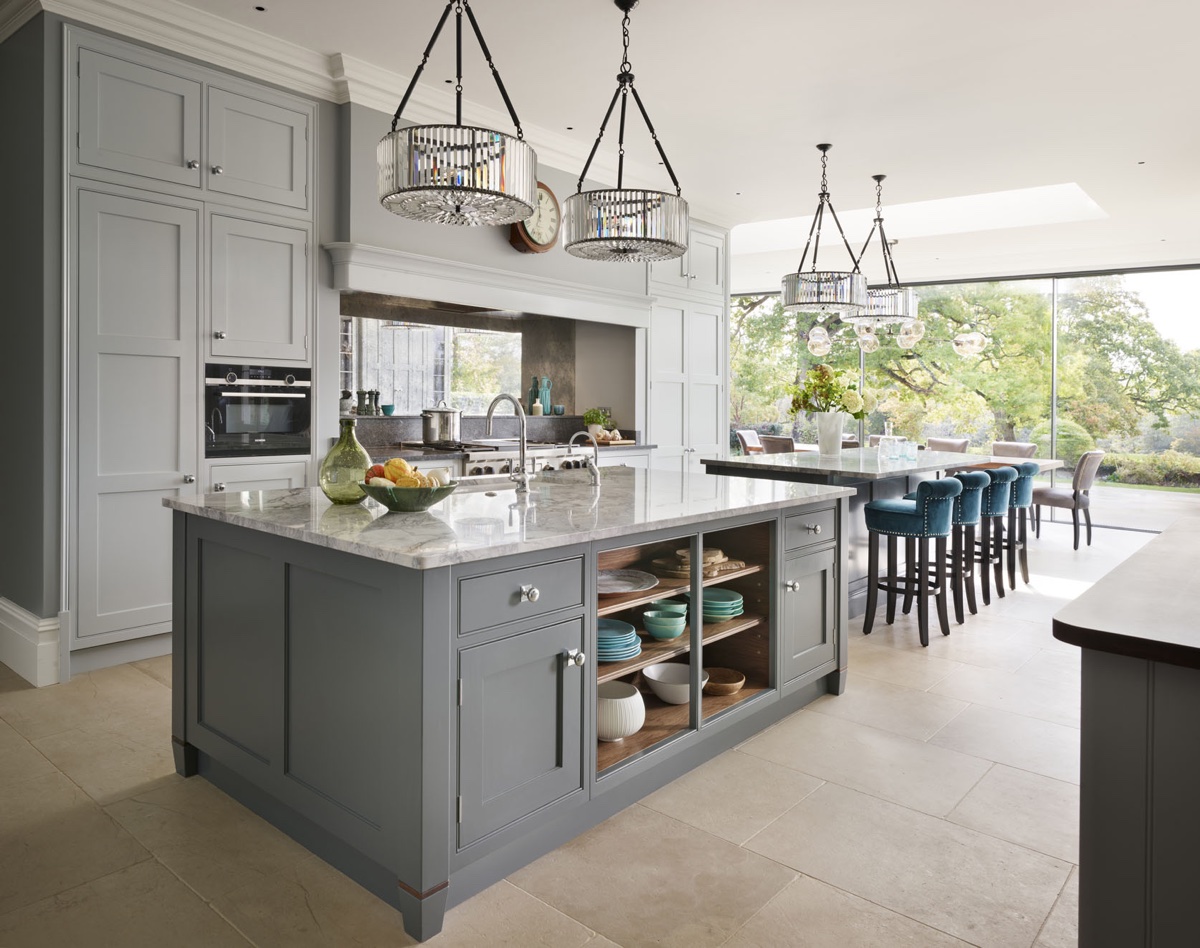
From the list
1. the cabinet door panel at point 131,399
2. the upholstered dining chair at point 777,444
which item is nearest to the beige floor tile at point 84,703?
the cabinet door panel at point 131,399

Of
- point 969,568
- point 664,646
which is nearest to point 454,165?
→ point 664,646

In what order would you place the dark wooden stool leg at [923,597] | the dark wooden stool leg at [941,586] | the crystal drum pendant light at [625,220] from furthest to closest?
the dark wooden stool leg at [941,586] < the dark wooden stool leg at [923,597] < the crystal drum pendant light at [625,220]

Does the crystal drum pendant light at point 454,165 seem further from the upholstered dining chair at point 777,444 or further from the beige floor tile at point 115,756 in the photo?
the upholstered dining chair at point 777,444

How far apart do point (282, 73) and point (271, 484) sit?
2100 millimetres

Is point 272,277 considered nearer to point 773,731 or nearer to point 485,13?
point 485,13

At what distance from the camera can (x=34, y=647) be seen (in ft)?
11.9

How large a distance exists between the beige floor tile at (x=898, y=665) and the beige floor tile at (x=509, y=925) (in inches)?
89.4

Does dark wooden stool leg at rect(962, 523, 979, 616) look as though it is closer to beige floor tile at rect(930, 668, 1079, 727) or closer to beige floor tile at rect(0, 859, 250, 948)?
beige floor tile at rect(930, 668, 1079, 727)

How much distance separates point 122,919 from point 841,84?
485 cm

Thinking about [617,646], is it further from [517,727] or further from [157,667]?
[157,667]

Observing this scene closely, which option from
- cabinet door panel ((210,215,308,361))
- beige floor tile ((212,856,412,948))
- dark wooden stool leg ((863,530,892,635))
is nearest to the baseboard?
cabinet door panel ((210,215,308,361))

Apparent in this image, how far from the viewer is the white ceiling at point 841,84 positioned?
380cm

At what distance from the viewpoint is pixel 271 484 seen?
4.32 m

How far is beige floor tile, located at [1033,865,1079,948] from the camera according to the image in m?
1.91
